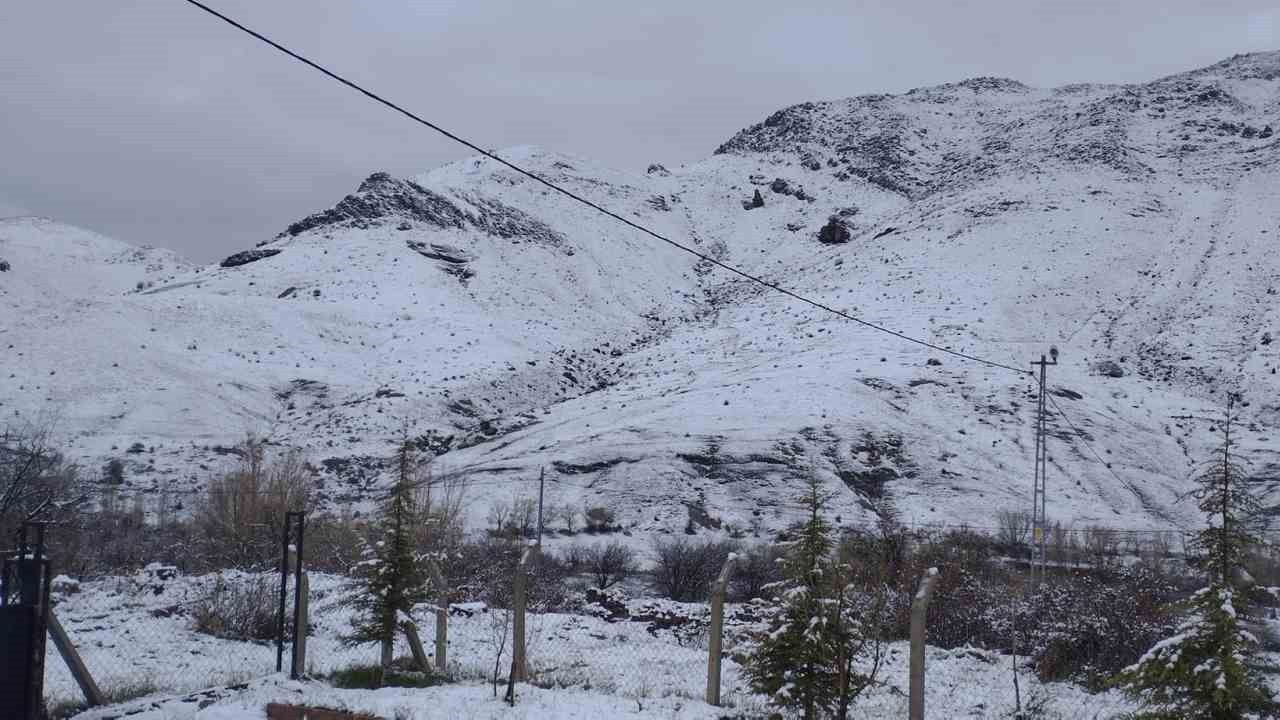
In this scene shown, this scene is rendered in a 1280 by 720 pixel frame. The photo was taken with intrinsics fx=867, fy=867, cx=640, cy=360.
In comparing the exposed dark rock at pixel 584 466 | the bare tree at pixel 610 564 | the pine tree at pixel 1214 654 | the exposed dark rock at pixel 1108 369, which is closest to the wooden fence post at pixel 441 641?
the pine tree at pixel 1214 654

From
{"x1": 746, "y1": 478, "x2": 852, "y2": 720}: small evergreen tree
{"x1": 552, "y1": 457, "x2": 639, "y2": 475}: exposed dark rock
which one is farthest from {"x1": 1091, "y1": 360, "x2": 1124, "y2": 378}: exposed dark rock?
{"x1": 746, "y1": 478, "x2": 852, "y2": 720}: small evergreen tree

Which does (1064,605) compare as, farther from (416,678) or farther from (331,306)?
(331,306)

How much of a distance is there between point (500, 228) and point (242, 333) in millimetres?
33321

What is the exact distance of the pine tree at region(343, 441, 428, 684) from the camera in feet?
35.8

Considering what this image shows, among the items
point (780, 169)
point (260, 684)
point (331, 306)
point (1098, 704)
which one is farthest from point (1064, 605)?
point (780, 169)

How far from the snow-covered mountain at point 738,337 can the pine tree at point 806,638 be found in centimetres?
2312

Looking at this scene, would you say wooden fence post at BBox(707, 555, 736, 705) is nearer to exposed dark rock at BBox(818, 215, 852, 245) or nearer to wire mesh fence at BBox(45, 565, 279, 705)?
wire mesh fence at BBox(45, 565, 279, 705)

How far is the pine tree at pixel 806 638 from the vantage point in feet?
27.9

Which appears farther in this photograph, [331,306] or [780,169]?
[780,169]

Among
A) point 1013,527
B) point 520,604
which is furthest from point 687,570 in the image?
point 1013,527

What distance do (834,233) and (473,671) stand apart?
78.3 m

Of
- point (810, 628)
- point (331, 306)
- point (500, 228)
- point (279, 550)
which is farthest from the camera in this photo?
point (500, 228)

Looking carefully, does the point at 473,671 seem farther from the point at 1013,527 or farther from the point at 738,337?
the point at 738,337

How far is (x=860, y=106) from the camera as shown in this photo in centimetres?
13700
